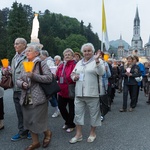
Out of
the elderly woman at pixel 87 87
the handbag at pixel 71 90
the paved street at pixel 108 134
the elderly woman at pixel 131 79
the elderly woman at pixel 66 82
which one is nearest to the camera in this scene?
the paved street at pixel 108 134

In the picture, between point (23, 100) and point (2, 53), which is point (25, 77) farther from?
Result: point (2, 53)

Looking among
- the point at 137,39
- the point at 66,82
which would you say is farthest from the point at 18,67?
the point at 137,39

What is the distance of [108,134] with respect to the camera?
4.91 m

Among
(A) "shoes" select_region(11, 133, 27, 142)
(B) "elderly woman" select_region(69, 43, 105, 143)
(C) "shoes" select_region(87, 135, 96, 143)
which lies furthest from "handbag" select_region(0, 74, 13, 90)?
(C) "shoes" select_region(87, 135, 96, 143)

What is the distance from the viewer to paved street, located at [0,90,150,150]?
4.20m

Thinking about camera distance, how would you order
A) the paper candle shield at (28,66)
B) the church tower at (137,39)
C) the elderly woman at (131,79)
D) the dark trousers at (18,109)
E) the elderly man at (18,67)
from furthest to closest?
the church tower at (137,39)
the elderly woman at (131,79)
the dark trousers at (18,109)
the elderly man at (18,67)
the paper candle shield at (28,66)

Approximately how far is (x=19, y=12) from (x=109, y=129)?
162 feet

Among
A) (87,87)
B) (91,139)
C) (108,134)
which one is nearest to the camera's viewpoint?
(87,87)

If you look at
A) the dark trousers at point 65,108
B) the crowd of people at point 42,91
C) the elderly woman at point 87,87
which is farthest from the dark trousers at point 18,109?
the elderly woman at point 87,87

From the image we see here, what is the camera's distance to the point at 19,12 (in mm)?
50188

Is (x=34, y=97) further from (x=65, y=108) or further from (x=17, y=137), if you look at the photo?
(x=65, y=108)

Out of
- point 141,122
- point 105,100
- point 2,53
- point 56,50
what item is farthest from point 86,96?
point 56,50

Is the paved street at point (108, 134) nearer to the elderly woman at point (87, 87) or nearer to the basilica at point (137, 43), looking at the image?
the elderly woman at point (87, 87)

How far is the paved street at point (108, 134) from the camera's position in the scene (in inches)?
165
